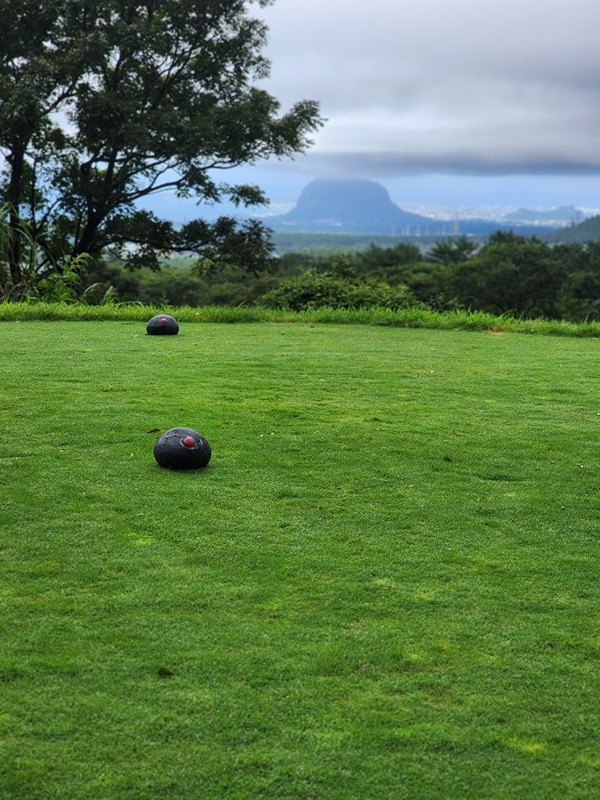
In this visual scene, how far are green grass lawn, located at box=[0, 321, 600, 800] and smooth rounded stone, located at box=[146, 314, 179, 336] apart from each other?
2.57 metres

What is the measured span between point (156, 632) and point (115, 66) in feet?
51.0

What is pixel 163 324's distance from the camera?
346 inches

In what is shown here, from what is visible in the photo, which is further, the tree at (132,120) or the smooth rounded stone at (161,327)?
the tree at (132,120)

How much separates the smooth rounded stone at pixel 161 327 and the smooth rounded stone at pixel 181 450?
4370 millimetres

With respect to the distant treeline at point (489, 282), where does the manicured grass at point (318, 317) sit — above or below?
below

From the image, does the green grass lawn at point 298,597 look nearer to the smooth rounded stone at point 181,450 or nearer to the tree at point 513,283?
the smooth rounded stone at point 181,450

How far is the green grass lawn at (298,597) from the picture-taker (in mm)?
2348

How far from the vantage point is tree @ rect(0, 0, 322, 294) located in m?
15.3

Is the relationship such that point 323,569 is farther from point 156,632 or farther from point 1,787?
point 1,787

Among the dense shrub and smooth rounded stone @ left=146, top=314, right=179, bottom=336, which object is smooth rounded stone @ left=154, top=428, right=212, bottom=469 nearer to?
smooth rounded stone @ left=146, top=314, right=179, bottom=336

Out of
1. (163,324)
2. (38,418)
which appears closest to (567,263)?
(163,324)

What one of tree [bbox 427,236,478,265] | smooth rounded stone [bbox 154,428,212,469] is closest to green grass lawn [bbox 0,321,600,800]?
smooth rounded stone [bbox 154,428,212,469]

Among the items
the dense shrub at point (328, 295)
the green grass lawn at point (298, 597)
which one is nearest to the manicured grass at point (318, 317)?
the dense shrub at point (328, 295)

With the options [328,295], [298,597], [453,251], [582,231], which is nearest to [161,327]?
[328,295]
